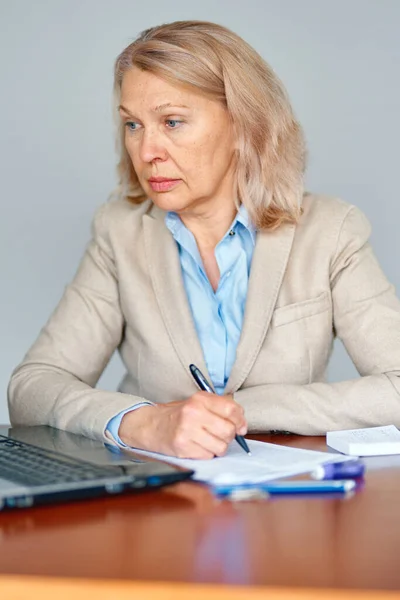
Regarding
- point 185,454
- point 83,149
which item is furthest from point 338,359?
point 185,454

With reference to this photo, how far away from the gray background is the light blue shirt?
4.07ft

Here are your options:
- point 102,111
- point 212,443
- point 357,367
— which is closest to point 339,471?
point 212,443

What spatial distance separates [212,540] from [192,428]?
52 centimetres

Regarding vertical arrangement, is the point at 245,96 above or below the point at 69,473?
above

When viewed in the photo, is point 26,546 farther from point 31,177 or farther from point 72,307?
point 31,177

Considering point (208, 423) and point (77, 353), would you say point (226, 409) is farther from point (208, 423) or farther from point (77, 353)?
point (77, 353)

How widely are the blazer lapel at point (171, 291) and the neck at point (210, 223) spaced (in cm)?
7

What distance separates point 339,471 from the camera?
4.51ft

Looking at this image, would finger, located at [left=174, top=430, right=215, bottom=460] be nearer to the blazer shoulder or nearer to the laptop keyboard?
the laptop keyboard

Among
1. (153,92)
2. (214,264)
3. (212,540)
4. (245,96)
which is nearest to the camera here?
(212,540)

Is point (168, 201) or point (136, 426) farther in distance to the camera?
point (168, 201)

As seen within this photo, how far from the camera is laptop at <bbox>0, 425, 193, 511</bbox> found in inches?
45.9

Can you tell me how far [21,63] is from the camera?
3555 mm

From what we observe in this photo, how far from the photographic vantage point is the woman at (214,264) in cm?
218
